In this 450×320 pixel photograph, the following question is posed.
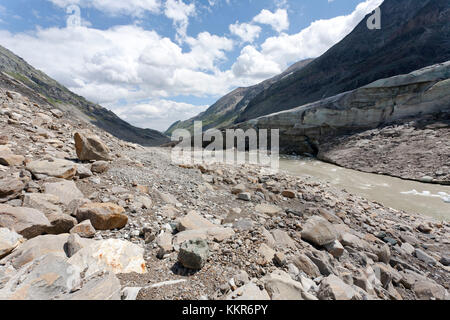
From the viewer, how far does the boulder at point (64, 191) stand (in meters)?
3.10

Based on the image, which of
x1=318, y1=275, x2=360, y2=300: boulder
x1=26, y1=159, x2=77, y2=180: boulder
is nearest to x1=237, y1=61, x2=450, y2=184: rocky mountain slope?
x1=318, y1=275, x2=360, y2=300: boulder

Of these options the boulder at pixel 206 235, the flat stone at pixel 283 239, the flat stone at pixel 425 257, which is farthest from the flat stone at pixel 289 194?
the boulder at pixel 206 235

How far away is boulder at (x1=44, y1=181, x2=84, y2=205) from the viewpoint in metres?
3.10

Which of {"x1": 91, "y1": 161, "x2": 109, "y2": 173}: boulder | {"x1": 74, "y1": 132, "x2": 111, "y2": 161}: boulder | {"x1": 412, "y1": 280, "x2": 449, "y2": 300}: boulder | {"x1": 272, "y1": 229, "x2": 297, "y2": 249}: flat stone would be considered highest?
{"x1": 74, "y1": 132, "x2": 111, "y2": 161}: boulder

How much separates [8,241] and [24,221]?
0.33 meters

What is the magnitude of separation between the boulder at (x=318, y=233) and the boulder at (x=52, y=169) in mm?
4603

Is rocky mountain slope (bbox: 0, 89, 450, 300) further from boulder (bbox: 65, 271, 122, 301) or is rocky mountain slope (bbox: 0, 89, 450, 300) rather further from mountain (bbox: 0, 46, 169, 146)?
mountain (bbox: 0, 46, 169, 146)

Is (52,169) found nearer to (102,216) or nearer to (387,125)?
(102,216)

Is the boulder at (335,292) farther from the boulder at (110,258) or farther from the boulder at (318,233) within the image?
the boulder at (110,258)

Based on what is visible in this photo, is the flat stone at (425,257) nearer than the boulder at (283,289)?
No

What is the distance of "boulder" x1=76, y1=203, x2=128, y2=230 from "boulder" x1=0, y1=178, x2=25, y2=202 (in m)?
0.94

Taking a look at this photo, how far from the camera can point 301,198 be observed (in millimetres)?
5793

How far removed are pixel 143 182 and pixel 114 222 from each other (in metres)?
1.85
